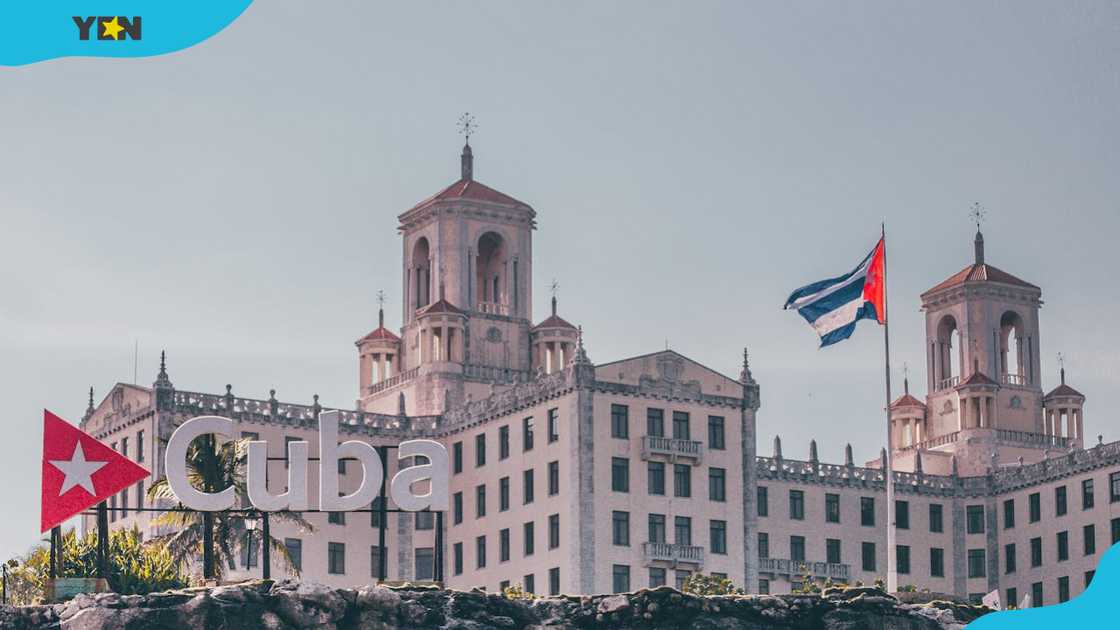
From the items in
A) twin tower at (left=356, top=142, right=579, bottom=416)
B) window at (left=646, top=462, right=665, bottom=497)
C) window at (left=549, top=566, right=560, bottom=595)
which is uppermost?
twin tower at (left=356, top=142, right=579, bottom=416)

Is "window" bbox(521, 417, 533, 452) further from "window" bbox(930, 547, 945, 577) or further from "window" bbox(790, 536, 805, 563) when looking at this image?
"window" bbox(930, 547, 945, 577)

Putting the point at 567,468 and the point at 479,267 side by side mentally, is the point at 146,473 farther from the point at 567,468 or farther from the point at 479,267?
the point at 479,267

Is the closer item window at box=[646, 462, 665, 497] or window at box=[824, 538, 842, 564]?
window at box=[646, 462, 665, 497]

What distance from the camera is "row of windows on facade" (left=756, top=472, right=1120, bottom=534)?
591ft

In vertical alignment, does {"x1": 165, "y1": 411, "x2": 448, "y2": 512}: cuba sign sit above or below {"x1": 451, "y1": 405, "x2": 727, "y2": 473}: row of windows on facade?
below

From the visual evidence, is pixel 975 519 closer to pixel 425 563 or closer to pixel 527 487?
pixel 527 487

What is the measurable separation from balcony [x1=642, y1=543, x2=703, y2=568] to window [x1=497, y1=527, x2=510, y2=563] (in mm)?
7805

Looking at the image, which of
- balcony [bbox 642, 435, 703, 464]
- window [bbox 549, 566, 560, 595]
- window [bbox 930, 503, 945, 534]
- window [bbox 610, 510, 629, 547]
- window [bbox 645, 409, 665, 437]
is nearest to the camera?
window [bbox 549, 566, 560, 595]

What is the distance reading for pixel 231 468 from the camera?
5497 inches

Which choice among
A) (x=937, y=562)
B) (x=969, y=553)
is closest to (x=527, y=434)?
(x=937, y=562)

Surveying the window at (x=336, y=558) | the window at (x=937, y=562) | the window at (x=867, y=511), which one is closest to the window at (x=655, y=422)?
the window at (x=336, y=558)

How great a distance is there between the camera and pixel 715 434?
17025 centimetres

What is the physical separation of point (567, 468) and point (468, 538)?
9631mm

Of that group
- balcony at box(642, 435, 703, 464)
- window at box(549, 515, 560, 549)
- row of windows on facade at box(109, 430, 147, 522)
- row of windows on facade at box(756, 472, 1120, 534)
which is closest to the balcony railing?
row of windows on facade at box(756, 472, 1120, 534)
